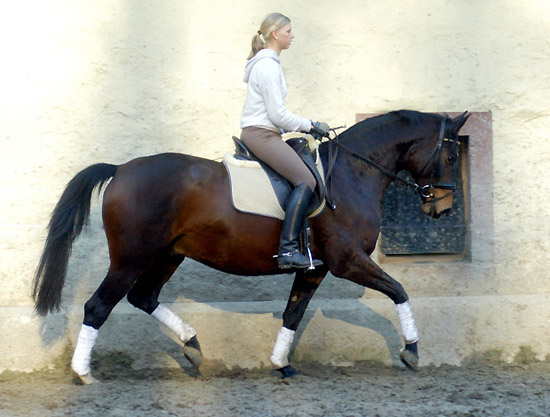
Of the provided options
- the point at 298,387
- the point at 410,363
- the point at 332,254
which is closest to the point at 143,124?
the point at 332,254

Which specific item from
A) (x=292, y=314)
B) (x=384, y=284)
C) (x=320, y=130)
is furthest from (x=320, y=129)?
(x=292, y=314)

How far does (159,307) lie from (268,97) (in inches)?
69.4

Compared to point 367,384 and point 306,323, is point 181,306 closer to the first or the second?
point 306,323

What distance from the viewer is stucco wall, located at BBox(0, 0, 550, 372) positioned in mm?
5801

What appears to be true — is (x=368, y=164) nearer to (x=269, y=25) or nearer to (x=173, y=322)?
(x=269, y=25)

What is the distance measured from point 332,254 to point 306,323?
1009mm

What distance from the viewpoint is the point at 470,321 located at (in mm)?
5996

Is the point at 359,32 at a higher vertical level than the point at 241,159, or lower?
higher

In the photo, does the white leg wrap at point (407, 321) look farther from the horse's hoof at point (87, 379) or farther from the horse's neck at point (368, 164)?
the horse's hoof at point (87, 379)

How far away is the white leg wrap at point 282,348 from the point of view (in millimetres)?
5457

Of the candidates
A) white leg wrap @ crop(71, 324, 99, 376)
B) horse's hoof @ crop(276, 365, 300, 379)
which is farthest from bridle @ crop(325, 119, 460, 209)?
white leg wrap @ crop(71, 324, 99, 376)

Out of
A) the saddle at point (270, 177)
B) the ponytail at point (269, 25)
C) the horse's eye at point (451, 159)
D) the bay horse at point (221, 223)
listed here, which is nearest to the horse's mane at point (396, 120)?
Answer: the bay horse at point (221, 223)

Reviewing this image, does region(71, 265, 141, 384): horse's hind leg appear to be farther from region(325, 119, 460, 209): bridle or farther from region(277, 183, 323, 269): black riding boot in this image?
region(325, 119, 460, 209): bridle

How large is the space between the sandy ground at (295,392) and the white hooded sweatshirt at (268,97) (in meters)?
1.89
